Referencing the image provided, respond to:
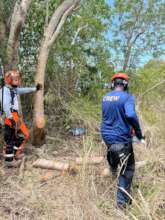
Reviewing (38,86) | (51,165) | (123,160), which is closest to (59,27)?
(38,86)

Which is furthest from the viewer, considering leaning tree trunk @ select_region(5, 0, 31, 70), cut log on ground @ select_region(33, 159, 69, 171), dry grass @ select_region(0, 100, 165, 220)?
leaning tree trunk @ select_region(5, 0, 31, 70)

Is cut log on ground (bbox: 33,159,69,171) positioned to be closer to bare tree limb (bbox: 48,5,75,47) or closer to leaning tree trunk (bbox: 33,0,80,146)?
leaning tree trunk (bbox: 33,0,80,146)

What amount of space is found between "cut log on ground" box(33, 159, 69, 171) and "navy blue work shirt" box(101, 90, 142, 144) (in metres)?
1.29

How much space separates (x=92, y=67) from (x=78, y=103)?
1.40 m

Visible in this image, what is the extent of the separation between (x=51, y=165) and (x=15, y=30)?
2.59m

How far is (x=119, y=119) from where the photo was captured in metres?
3.67

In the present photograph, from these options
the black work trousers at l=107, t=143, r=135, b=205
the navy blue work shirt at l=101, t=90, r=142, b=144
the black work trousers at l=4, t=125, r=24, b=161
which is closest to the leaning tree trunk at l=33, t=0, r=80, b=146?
the black work trousers at l=4, t=125, r=24, b=161

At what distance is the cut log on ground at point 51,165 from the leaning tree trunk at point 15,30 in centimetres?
191

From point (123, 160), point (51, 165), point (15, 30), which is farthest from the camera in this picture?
point (15, 30)

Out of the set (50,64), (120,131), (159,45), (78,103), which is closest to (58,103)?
(78,103)

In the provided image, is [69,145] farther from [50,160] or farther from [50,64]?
[50,64]

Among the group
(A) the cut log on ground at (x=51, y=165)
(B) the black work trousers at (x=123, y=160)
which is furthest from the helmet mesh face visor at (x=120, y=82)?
(A) the cut log on ground at (x=51, y=165)

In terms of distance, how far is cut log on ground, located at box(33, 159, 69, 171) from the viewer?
4790 mm

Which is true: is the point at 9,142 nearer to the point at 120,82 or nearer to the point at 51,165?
the point at 51,165
